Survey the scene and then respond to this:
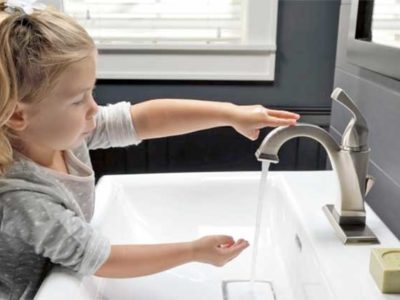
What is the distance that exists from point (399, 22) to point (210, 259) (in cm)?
45

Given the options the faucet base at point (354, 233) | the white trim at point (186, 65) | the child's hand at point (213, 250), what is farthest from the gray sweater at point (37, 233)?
the white trim at point (186, 65)

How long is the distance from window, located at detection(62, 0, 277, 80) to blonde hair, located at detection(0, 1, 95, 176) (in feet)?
2.01

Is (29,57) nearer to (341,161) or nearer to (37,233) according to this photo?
(37,233)

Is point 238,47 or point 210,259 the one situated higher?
point 238,47

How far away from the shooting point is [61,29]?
67 centimetres

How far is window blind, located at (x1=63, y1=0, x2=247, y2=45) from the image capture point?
4.19 feet

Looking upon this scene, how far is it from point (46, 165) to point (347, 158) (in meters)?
0.43

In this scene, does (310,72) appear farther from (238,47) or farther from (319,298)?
(319,298)

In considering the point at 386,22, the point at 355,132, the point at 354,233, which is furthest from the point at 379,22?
the point at 354,233

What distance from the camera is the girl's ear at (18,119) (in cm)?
65

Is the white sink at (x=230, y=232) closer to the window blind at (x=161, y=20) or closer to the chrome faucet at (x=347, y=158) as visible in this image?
the chrome faucet at (x=347, y=158)

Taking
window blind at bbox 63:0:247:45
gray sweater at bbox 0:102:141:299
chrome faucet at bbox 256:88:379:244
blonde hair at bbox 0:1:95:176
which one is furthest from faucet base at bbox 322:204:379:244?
window blind at bbox 63:0:247:45

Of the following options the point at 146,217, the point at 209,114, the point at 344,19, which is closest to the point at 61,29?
the point at 209,114

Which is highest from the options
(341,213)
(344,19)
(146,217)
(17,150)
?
(344,19)
